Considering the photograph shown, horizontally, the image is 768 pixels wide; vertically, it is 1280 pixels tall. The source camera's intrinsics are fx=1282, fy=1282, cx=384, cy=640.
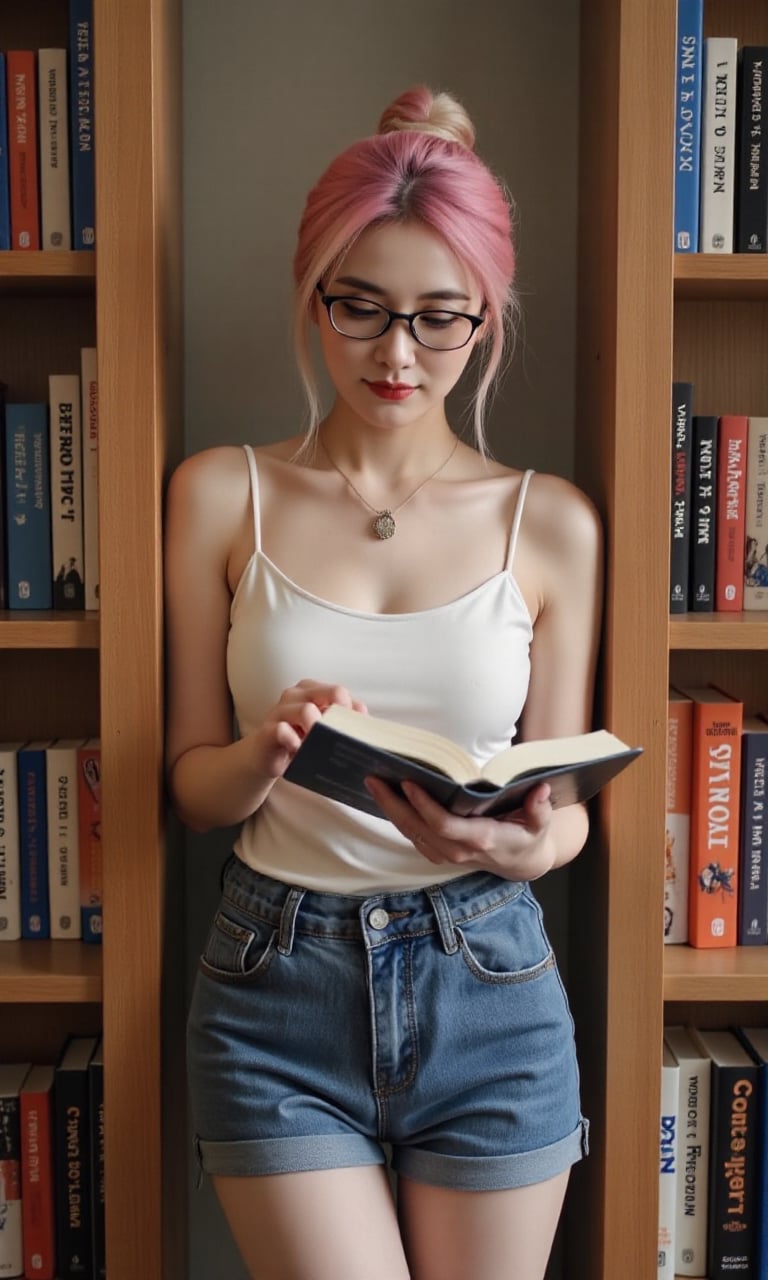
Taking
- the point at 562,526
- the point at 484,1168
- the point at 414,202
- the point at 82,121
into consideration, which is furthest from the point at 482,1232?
the point at 82,121

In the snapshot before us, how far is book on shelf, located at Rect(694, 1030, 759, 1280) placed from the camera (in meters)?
1.48

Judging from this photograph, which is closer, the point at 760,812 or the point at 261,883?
the point at 261,883

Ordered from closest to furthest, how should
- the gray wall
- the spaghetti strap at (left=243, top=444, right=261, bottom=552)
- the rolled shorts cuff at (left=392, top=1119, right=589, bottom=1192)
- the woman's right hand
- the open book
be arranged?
the open book → the woman's right hand → the rolled shorts cuff at (left=392, top=1119, right=589, bottom=1192) → the spaghetti strap at (left=243, top=444, right=261, bottom=552) → the gray wall

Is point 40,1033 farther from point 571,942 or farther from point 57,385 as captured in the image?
point 57,385

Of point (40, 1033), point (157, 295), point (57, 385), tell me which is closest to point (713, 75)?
point (157, 295)

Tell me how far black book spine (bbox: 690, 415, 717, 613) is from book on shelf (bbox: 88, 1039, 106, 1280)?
0.87 metres

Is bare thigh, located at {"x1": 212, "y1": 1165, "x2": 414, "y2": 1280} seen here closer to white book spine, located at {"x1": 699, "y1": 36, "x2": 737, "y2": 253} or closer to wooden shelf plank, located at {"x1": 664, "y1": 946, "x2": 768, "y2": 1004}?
wooden shelf plank, located at {"x1": 664, "y1": 946, "x2": 768, "y2": 1004}

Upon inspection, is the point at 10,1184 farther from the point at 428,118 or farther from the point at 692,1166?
the point at 428,118

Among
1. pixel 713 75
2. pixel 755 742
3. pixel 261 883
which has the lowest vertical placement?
pixel 261 883

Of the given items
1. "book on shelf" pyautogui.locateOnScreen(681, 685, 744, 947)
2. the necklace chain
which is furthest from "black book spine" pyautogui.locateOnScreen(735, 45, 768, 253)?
"book on shelf" pyautogui.locateOnScreen(681, 685, 744, 947)

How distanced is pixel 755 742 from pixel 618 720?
0.19 metres

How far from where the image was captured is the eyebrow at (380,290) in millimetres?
1237

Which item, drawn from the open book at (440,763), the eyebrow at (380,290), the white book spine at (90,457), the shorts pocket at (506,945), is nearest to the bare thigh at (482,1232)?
the shorts pocket at (506,945)

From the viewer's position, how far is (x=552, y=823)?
132 cm
